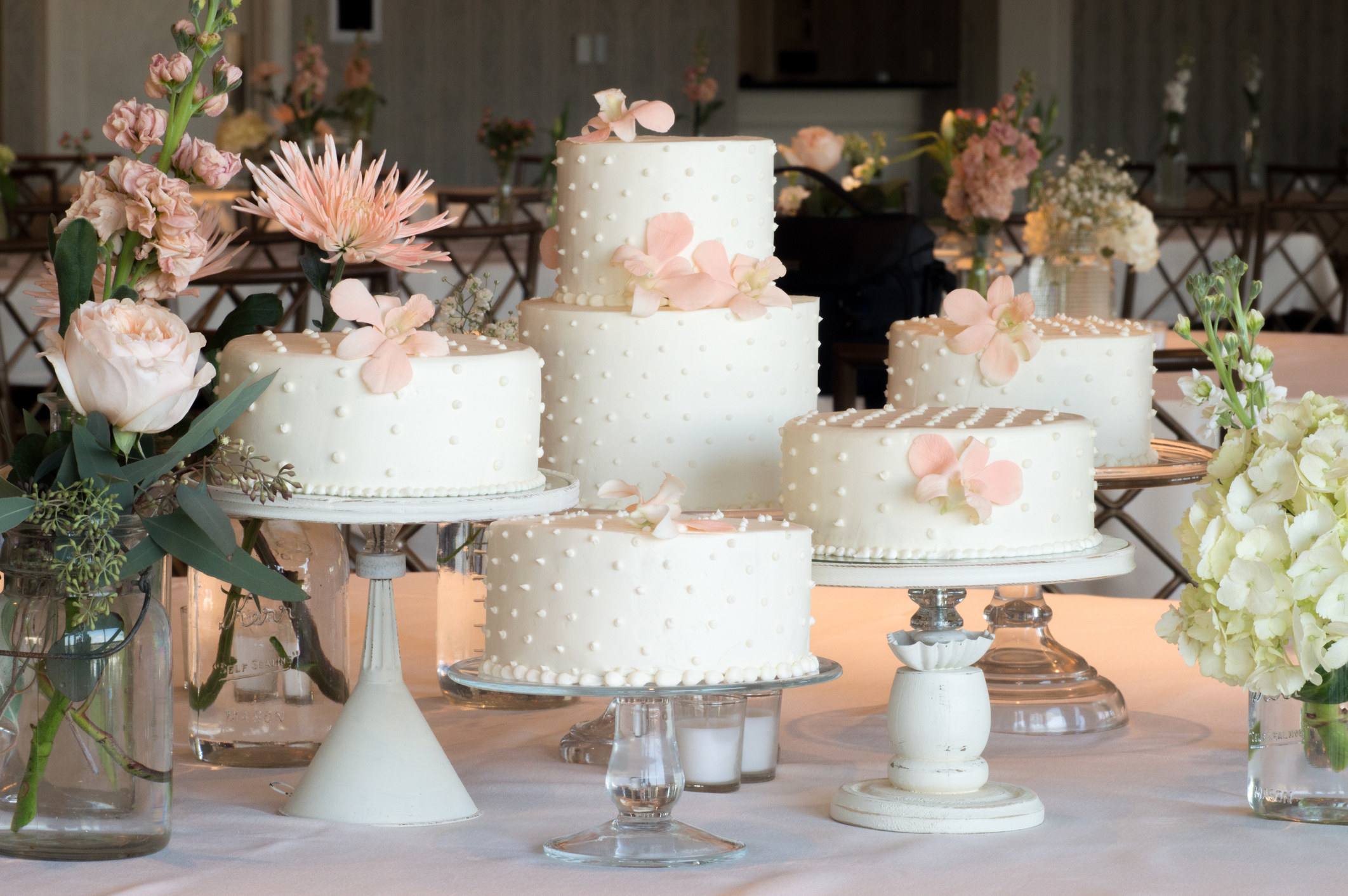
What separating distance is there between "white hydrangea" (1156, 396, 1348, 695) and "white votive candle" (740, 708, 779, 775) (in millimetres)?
343

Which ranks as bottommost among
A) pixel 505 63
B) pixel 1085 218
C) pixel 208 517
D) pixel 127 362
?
pixel 208 517

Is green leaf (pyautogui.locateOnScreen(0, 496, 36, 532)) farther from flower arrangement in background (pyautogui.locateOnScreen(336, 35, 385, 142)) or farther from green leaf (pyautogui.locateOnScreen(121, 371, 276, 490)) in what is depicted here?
flower arrangement in background (pyautogui.locateOnScreen(336, 35, 385, 142))

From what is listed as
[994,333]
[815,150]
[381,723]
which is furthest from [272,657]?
[815,150]

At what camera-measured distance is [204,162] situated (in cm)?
125

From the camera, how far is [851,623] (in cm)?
203

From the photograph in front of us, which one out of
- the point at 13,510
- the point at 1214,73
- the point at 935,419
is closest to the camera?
the point at 13,510

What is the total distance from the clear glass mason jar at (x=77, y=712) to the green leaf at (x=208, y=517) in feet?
0.12

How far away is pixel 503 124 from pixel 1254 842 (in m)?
5.89

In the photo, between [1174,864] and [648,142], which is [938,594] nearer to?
[1174,864]

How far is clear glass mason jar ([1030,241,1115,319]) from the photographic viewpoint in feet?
13.0

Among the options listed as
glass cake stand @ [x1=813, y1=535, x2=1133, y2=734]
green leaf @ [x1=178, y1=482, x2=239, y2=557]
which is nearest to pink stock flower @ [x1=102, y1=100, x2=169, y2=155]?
green leaf @ [x1=178, y1=482, x2=239, y2=557]

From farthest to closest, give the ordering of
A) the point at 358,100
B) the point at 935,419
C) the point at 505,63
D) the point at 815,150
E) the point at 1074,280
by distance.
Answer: the point at 505,63, the point at 358,100, the point at 815,150, the point at 1074,280, the point at 935,419

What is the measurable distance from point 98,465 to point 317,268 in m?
0.34

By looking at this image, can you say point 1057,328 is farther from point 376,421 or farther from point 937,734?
point 376,421
